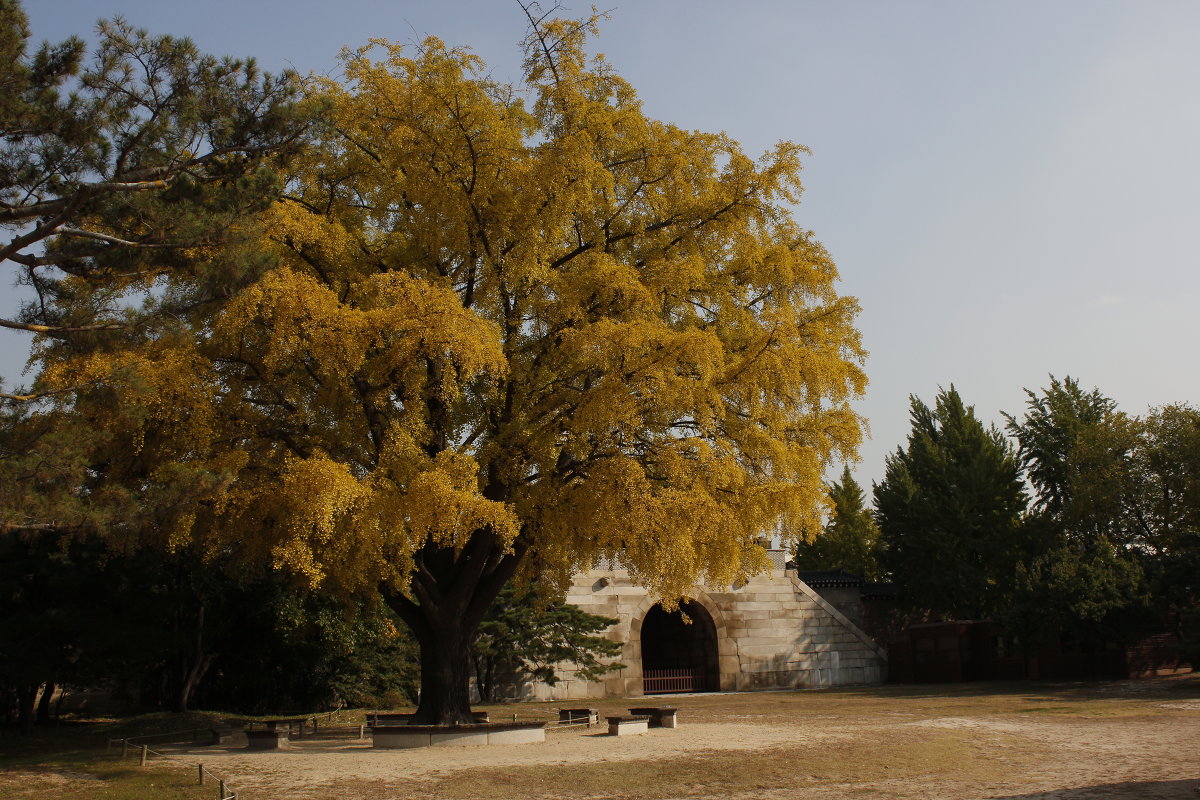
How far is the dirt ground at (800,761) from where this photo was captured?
9.68 m

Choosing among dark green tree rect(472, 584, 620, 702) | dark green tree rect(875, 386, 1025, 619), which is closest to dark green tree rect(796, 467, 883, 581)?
dark green tree rect(875, 386, 1025, 619)

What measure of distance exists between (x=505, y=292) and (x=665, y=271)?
9.01ft

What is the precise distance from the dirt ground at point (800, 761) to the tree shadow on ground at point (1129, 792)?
17 millimetres

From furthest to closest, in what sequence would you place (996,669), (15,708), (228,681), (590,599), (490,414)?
(996,669), (590,599), (228,681), (15,708), (490,414)

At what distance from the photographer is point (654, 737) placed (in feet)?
48.8

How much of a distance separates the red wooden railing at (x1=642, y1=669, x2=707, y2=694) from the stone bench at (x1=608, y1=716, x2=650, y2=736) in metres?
12.7

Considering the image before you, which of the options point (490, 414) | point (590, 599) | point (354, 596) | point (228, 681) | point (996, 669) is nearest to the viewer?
point (490, 414)

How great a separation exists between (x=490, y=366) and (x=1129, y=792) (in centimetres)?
889

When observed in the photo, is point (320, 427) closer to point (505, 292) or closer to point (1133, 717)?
point (505, 292)

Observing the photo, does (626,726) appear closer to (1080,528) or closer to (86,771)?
(86,771)

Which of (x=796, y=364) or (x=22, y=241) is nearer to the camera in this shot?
(x=22, y=241)

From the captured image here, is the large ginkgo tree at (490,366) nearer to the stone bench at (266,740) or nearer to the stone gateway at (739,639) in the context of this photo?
the stone bench at (266,740)

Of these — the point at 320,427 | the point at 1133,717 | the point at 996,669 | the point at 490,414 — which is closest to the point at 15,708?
the point at 320,427

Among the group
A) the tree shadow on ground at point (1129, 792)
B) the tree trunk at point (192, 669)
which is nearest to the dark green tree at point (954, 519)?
the tree trunk at point (192, 669)
